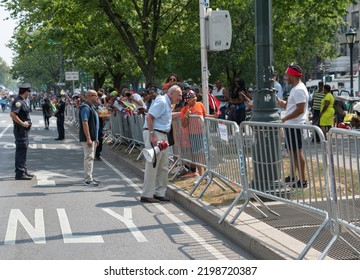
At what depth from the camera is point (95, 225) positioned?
326 inches

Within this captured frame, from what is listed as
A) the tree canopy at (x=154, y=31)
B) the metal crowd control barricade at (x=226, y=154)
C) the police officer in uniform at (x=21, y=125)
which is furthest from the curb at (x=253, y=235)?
the tree canopy at (x=154, y=31)

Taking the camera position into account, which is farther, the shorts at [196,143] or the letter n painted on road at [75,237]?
the shorts at [196,143]

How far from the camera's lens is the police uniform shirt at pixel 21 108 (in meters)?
12.7

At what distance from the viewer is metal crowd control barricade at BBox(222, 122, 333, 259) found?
6.03 metres

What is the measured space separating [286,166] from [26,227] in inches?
135

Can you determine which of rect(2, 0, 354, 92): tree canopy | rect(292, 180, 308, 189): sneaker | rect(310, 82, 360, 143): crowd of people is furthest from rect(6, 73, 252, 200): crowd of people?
rect(2, 0, 354, 92): tree canopy

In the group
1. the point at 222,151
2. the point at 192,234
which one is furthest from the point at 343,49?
the point at 192,234

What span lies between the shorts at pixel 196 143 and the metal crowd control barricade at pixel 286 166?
86.7 inches

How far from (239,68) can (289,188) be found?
3578cm

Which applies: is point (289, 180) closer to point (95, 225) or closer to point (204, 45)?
point (95, 225)

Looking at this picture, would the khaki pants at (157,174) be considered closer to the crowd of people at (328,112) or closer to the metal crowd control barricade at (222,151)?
the metal crowd control barricade at (222,151)

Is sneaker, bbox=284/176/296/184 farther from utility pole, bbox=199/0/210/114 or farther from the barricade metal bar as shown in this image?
the barricade metal bar

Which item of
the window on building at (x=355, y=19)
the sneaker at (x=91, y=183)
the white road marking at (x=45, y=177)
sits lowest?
the white road marking at (x=45, y=177)

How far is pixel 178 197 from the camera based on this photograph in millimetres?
10109
